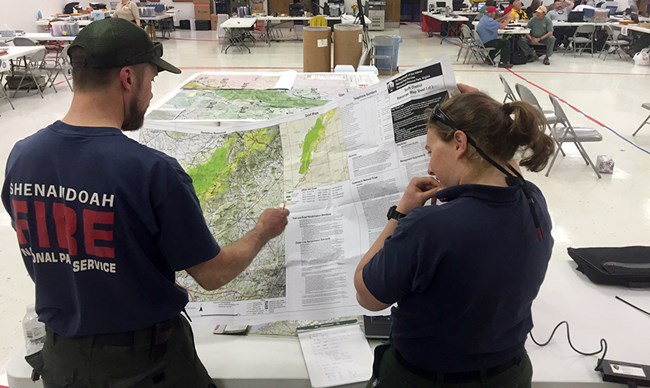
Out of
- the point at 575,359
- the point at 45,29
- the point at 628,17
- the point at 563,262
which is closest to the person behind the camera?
the point at 575,359

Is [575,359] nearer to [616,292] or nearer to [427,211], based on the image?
[616,292]

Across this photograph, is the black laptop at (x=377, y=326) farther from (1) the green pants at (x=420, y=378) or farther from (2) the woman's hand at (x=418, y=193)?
(2) the woman's hand at (x=418, y=193)

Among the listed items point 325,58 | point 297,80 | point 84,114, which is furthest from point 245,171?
point 325,58

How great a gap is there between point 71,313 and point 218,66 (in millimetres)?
10175

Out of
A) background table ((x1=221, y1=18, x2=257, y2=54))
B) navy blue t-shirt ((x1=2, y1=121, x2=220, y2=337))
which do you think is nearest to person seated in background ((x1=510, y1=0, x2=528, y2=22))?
background table ((x1=221, y1=18, x2=257, y2=54))

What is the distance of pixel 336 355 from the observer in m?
1.49

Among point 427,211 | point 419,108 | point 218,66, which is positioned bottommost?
point 218,66

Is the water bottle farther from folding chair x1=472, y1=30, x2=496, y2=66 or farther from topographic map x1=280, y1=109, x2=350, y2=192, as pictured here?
folding chair x1=472, y1=30, x2=496, y2=66

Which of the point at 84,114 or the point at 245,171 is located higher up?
the point at 84,114

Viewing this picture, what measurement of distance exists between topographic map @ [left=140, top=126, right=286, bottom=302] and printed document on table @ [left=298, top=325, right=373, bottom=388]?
18cm

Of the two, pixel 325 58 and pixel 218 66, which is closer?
pixel 325 58

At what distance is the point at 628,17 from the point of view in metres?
14.0

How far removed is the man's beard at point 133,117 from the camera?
1.26m

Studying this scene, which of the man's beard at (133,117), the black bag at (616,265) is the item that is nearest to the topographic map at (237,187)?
the man's beard at (133,117)
